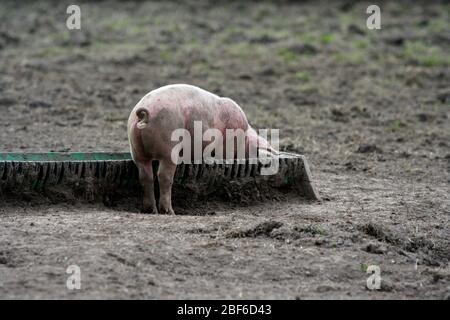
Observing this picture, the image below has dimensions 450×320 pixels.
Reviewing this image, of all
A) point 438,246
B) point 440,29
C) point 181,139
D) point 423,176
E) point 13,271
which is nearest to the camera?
point 13,271

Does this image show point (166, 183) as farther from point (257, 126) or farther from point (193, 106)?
point (257, 126)

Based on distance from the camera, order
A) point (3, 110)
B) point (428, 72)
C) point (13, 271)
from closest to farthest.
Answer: point (13, 271) < point (3, 110) < point (428, 72)

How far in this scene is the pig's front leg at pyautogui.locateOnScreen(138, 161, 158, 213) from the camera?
19.2ft

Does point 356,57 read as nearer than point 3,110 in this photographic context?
No

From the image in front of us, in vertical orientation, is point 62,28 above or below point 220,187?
above

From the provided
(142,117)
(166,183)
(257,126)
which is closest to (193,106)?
(142,117)

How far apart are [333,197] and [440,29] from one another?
10.1 m

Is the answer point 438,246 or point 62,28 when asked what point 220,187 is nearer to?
point 438,246

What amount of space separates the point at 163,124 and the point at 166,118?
0.16ft

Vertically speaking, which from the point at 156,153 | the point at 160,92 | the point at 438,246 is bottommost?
the point at 438,246

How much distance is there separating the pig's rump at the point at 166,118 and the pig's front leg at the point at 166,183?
0.06 meters

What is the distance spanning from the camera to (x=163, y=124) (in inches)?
222

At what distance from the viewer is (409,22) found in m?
16.7

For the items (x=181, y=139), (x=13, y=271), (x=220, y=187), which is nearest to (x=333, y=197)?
(x=220, y=187)
